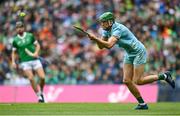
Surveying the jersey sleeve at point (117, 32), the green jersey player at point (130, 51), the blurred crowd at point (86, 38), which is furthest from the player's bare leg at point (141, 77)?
the blurred crowd at point (86, 38)

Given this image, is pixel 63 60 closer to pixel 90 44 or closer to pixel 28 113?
pixel 90 44

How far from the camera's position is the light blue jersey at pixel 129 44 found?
15898 millimetres

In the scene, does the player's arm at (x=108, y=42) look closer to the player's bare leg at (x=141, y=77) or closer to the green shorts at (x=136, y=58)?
the green shorts at (x=136, y=58)

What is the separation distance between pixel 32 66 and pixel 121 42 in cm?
608

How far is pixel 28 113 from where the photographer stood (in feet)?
49.0

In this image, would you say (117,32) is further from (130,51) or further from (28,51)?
(28,51)

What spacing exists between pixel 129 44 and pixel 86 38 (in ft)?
40.2

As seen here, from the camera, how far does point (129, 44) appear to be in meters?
16.1

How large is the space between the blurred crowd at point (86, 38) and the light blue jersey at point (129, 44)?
8.29 m

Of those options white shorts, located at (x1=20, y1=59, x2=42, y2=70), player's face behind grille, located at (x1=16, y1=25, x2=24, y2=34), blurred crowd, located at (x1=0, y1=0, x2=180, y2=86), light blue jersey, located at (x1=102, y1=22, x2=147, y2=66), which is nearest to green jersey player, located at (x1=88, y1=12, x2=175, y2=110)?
light blue jersey, located at (x1=102, y1=22, x2=147, y2=66)

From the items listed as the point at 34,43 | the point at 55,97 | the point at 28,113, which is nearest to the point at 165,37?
the point at 55,97

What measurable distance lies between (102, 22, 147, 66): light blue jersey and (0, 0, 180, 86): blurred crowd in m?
8.29

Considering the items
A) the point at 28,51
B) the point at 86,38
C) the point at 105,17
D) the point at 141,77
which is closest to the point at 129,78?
the point at 141,77

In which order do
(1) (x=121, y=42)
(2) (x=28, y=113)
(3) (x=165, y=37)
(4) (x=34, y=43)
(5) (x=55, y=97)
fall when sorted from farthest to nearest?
(3) (x=165, y=37), (5) (x=55, y=97), (4) (x=34, y=43), (1) (x=121, y=42), (2) (x=28, y=113)
